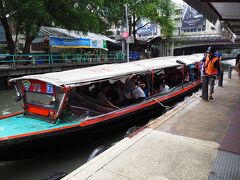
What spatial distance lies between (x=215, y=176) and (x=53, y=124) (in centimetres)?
394

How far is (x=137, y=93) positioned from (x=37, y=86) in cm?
337

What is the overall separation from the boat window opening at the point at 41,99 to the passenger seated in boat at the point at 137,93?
9.96 ft

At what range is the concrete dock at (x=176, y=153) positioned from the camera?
3668 millimetres

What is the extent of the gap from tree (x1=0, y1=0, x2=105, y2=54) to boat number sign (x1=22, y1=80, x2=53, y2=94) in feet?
34.3

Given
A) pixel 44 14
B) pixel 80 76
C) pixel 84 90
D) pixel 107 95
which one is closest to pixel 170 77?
pixel 107 95

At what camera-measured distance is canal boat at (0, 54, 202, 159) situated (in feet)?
18.6

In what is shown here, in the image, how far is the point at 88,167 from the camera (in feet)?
12.8

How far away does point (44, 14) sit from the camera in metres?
16.7

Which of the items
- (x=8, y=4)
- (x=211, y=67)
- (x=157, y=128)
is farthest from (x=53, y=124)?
(x=8, y=4)

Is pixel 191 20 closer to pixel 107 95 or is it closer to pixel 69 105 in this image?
pixel 107 95

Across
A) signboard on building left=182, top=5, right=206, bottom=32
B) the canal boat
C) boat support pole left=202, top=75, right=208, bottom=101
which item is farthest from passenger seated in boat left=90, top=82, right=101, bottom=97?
signboard on building left=182, top=5, right=206, bottom=32

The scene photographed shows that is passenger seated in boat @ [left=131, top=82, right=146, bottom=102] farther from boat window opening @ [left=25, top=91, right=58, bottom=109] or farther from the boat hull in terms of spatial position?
boat window opening @ [left=25, top=91, right=58, bottom=109]

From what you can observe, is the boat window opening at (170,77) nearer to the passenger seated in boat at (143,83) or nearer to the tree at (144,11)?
the passenger seated in boat at (143,83)

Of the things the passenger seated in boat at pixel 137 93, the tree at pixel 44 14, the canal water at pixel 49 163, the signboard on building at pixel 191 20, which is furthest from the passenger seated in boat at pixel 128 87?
the signboard on building at pixel 191 20
